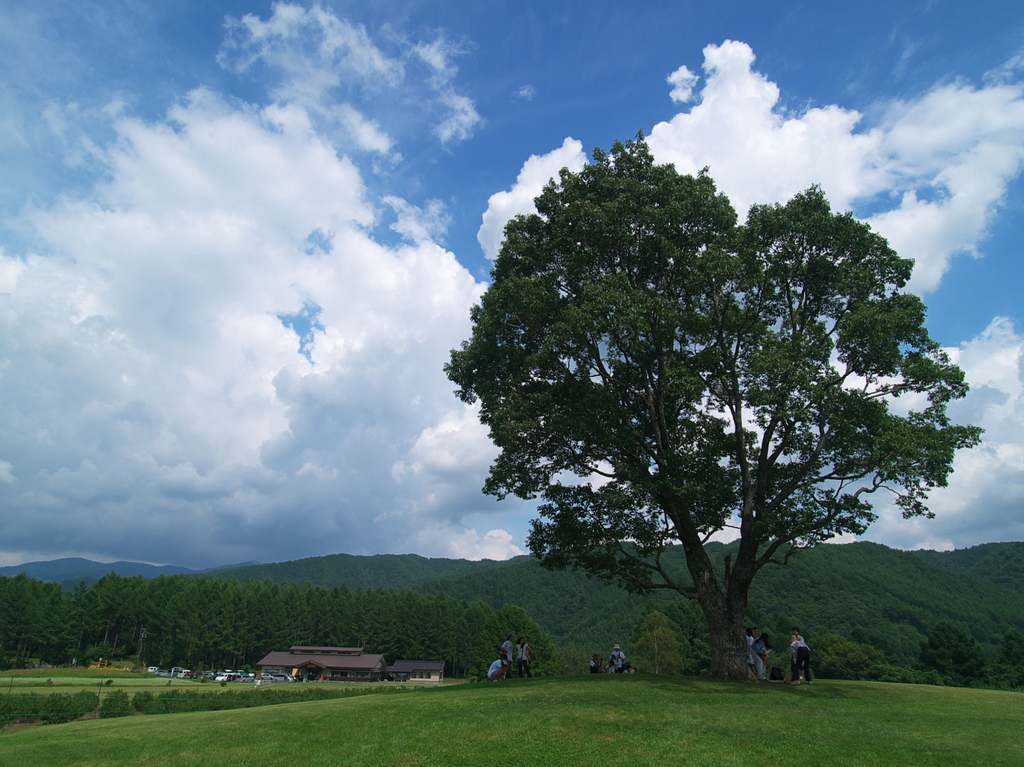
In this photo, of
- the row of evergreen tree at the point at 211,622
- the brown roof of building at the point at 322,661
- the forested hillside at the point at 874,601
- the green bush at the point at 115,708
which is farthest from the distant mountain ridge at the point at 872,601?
the green bush at the point at 115,708

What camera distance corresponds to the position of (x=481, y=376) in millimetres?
23844

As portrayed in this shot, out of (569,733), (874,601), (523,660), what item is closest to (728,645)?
(523,660)

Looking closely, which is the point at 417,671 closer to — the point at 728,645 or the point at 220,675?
the point at 220,675

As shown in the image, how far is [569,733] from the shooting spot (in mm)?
10906

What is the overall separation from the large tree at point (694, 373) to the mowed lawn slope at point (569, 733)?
594cm

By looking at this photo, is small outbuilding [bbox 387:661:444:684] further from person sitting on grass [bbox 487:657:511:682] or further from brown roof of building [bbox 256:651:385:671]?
person sitting on grass [bbox 487:657:511:682]

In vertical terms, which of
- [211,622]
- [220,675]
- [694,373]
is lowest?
[220,675]

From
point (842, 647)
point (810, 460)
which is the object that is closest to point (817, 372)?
point (810, 460)

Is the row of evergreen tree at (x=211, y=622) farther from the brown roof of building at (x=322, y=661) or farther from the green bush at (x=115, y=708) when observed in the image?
the green bush at (x=115, y=708)

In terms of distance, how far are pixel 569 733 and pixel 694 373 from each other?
1214 centimetres

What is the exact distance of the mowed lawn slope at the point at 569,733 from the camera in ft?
31.6

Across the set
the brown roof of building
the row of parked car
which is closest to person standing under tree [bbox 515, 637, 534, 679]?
the row of parked car

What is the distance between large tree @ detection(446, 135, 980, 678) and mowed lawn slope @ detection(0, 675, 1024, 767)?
594 cm

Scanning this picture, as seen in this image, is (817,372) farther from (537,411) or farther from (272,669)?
(272,669)
